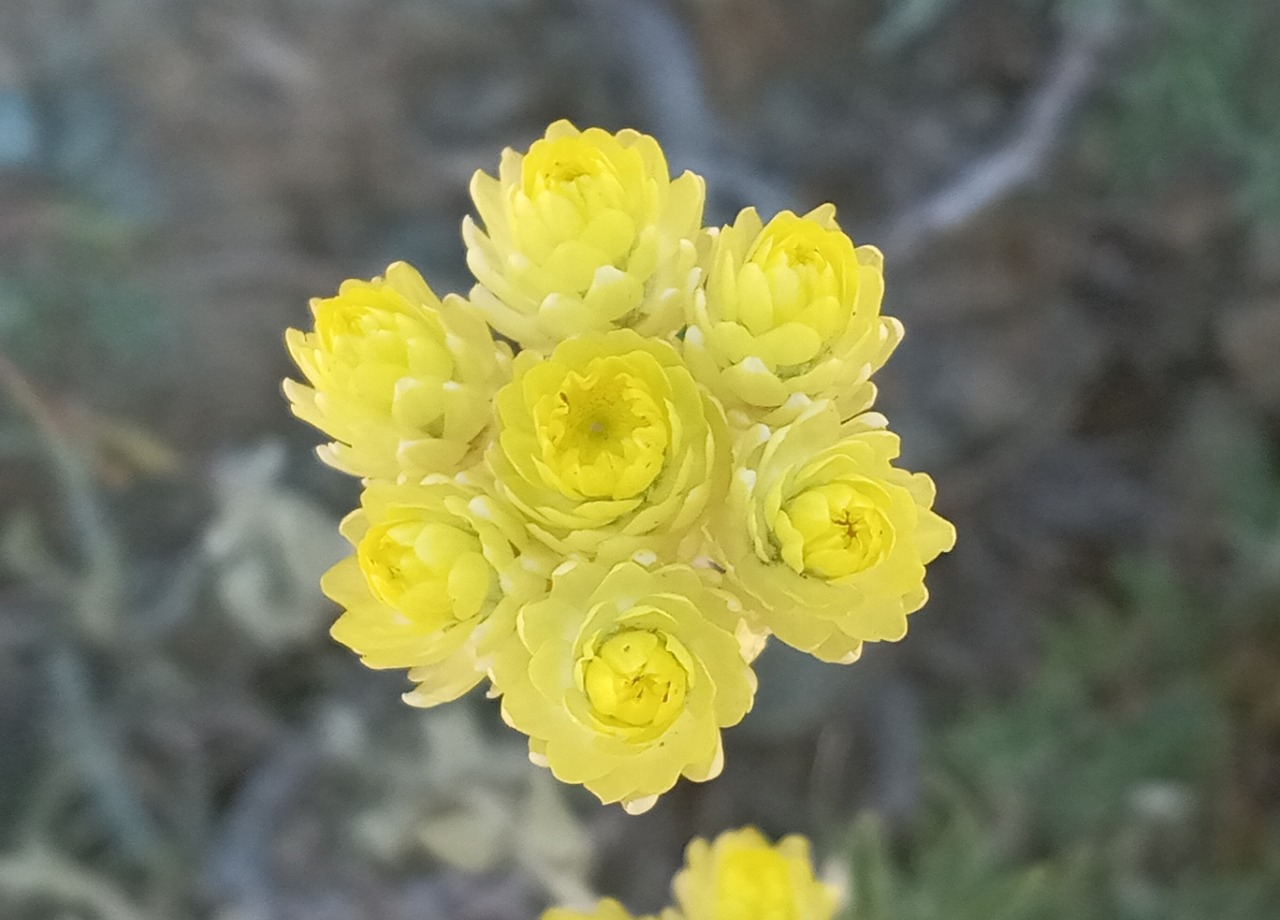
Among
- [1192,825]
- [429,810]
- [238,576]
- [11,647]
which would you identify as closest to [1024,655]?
[1192,825]

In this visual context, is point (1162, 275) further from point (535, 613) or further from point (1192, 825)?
point (535, 613)

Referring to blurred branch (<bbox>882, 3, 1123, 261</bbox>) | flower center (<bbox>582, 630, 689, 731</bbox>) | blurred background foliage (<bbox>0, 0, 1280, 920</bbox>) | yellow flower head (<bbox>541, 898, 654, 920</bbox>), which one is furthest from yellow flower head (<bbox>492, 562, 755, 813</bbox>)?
blurred branch (<bbox>882, 3, 1123, 261</bbox>)

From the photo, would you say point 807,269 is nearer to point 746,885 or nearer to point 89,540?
point 746,885

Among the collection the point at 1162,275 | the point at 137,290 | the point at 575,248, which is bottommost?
the point at 575,248

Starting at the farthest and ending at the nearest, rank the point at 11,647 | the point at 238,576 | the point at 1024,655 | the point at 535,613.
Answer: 1. the point at 1024,655
2. the point at 11,647
3. the point at 238,576
4. the point at 535,613

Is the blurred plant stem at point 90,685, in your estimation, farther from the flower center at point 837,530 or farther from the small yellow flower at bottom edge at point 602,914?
the flower center at point 837,530

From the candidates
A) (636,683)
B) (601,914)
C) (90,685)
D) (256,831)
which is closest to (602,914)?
(601,914)

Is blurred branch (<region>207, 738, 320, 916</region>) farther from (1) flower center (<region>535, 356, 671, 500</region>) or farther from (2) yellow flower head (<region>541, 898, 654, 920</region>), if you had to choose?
(1) flower center (<region>535, 356, 671, 500</region>)
